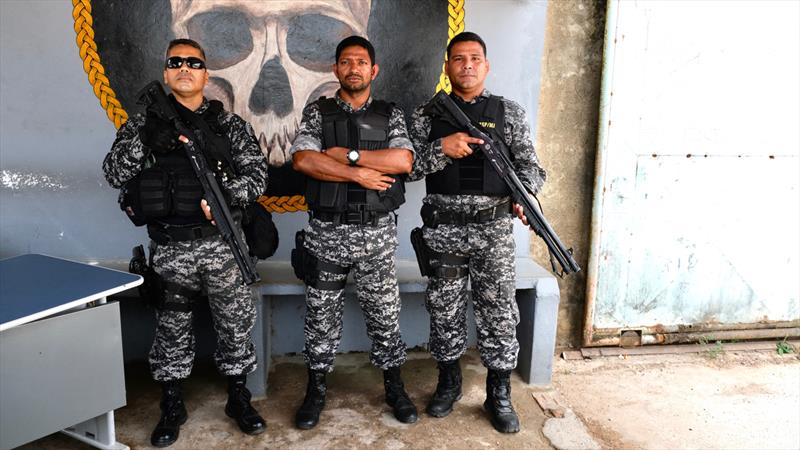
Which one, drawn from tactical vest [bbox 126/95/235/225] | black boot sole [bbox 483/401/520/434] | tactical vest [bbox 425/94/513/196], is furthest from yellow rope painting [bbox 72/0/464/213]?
black boot sole [bbox 483/401/520/434]

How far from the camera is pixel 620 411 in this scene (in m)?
3.72

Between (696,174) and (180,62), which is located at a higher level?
(180,62)

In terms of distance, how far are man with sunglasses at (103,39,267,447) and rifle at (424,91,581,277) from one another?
1.05 metres

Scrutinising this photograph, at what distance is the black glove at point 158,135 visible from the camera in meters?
2.93

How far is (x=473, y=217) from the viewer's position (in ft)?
11.0

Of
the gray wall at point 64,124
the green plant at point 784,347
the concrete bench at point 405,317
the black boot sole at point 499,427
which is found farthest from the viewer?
the green plant at point 784,347

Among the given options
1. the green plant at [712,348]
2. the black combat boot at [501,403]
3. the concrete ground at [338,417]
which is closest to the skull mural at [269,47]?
the concrete ground at [338,417]

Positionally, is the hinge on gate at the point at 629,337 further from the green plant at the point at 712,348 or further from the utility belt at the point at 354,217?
the utility belt at the point at 354,217

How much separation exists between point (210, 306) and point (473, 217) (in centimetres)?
149

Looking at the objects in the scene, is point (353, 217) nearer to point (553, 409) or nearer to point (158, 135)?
point (158, 135)

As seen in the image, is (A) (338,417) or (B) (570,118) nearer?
(A) (338,417)

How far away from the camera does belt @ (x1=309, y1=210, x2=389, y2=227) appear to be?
3.21 meters

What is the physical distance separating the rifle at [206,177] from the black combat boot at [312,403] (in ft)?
2.54

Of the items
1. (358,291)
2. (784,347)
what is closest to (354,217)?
(358,291)
